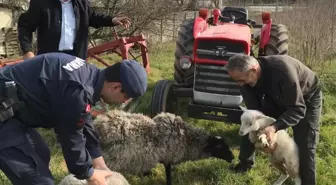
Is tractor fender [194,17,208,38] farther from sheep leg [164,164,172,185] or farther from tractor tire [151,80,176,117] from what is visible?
sheep leg [164,164,172,185]

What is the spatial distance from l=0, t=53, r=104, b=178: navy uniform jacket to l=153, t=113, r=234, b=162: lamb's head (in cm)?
200

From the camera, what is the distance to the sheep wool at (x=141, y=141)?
4109mm

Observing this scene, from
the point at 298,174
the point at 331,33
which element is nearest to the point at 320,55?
the point at 331,33

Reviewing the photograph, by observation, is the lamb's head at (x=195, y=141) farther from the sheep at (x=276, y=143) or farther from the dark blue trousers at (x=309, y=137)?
the dark blue trousers at (x=309, y=137)

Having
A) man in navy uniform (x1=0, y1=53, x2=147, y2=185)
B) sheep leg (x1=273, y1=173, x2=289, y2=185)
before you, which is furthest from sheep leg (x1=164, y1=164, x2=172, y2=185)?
man in navy uniform (x1=0, y1=53, x2=147, y2=185)

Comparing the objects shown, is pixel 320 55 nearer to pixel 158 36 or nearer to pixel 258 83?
pixel 258 83

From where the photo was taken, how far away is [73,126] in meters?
2.44

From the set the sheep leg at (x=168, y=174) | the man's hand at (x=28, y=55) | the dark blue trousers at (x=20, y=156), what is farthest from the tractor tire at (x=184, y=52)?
the dark blue trousers at (x=20, y=156)

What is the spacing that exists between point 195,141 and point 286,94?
1.48 meters

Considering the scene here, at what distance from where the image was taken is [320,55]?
8.98 meters

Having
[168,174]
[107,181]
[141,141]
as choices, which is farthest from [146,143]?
[107,181]

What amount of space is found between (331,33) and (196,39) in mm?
5793

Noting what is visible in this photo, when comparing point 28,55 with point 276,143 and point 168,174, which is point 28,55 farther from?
point 276,143

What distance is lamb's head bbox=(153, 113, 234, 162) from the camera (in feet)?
14.8
